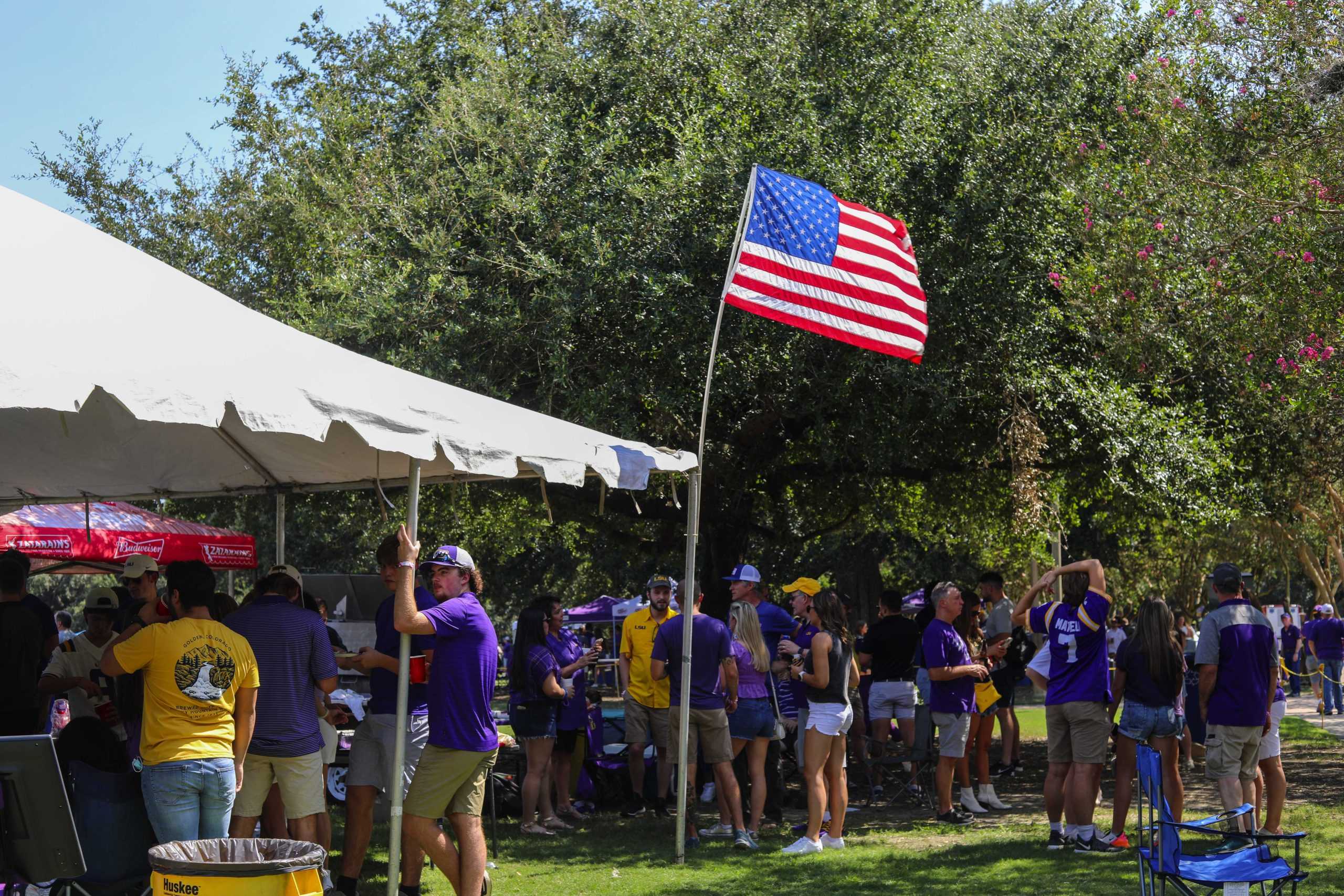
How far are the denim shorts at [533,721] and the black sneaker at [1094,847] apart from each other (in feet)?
13.2

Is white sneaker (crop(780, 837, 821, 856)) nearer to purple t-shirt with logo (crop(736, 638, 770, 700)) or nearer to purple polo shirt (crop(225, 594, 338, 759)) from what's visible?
purple t-shirt with logo (crop(736, 638, 770, 700))

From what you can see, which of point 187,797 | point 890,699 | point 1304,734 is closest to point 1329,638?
point 1304,734

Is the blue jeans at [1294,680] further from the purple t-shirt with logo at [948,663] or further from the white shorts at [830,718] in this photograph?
the white shorts at [830,718]

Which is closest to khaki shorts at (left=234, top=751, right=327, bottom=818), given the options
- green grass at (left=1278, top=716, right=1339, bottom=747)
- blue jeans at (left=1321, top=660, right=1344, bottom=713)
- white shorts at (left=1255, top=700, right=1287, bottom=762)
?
white shorts at (left=1255, top=700, right=1287, bottom=762)

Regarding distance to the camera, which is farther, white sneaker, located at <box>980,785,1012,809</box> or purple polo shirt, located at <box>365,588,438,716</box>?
white sneaker, located at <box>980,785,1012,809</box>

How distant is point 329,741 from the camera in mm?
8477

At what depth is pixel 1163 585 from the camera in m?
42.3

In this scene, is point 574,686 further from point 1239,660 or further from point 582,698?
point 1239,660

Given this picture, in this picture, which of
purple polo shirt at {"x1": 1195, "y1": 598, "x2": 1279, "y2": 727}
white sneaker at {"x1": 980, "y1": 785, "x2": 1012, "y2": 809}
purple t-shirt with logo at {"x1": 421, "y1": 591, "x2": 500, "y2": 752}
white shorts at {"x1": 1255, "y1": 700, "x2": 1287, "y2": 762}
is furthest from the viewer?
white sneaker at {"x1": 980, "y1": 785, "x2": 1012, "y2": 809}

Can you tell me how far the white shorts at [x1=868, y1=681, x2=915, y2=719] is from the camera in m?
11.4

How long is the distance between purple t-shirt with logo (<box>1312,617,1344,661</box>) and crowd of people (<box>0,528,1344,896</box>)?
1088 cm

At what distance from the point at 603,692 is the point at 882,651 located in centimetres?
506

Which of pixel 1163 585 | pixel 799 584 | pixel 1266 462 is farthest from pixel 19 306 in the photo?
pixel 1163 585

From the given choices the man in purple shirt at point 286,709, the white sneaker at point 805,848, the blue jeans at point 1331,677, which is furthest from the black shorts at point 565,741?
the blue jeans at point 1331,677
